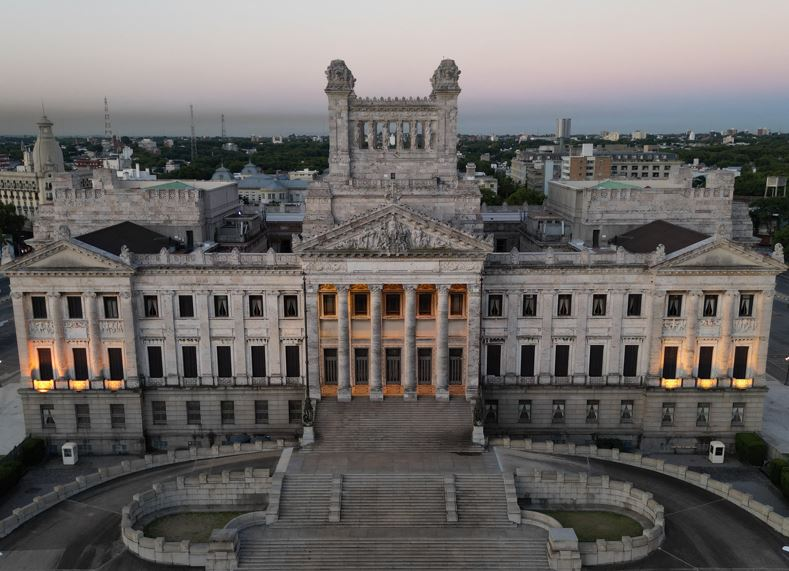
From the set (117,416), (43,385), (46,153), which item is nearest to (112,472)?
(117,416)

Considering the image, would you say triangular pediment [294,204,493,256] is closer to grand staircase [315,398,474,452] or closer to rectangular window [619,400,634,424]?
grand staircase [315,398,474,452]

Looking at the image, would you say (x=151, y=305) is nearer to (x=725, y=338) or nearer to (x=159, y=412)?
(x=159, y=412)

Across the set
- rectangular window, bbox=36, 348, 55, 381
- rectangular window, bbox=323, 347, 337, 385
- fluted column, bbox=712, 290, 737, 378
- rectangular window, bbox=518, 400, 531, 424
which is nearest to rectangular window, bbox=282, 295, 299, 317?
rectangular window, bbox=323, 347, 337, 385

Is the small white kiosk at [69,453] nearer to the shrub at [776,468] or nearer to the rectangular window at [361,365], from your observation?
the rectangular window at [361,365]

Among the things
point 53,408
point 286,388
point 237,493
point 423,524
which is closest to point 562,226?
point 286,388

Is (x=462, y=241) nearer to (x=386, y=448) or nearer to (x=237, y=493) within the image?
(x=386, y=448)

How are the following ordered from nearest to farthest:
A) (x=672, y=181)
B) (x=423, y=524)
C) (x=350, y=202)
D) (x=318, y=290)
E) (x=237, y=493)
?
1. (x=423, y=524)
2. (x=237, y=493)
3. (x=318, y=290)
4. (x=350, y=202)
5. (x=672, y=181)
